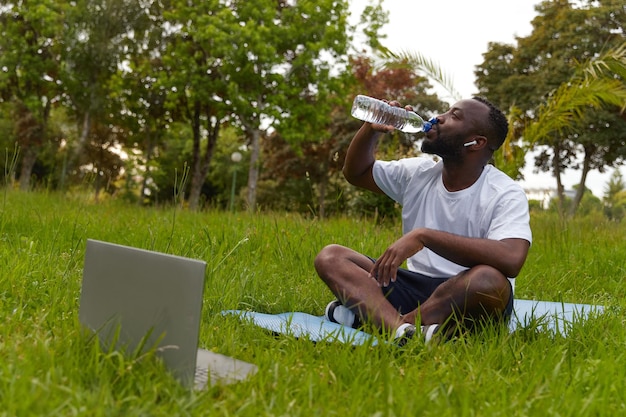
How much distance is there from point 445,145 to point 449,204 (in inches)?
11.4

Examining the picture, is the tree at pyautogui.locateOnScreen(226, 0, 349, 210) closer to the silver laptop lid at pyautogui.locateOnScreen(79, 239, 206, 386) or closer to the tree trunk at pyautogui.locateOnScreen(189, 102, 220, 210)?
the tree trunk at pyautogui.locateOnScreen(189, 102, 220, 210)

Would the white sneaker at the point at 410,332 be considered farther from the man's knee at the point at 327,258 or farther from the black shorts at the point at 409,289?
the man's knee at the point at 327,258

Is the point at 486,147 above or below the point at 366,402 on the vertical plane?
above

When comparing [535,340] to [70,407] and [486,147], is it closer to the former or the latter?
[486,147]

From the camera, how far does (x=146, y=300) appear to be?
5.97ft

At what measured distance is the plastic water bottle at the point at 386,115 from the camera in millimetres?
3146

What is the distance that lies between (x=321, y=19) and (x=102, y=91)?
8.47 m

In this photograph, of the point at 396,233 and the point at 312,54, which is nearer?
the point at 396,233

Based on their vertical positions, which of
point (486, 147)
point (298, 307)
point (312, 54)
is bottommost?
point (298, 307)

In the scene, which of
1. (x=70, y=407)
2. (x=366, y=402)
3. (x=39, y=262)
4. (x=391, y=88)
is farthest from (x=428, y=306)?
(x=391, y=88)

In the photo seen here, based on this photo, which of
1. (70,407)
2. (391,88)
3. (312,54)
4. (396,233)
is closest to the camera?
(70,407)

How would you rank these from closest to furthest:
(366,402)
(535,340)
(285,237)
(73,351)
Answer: (366,402), (73,351), (535,340), (285,237)

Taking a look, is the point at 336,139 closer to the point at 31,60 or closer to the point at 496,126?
the point at 31,60

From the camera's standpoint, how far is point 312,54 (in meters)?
20.3
